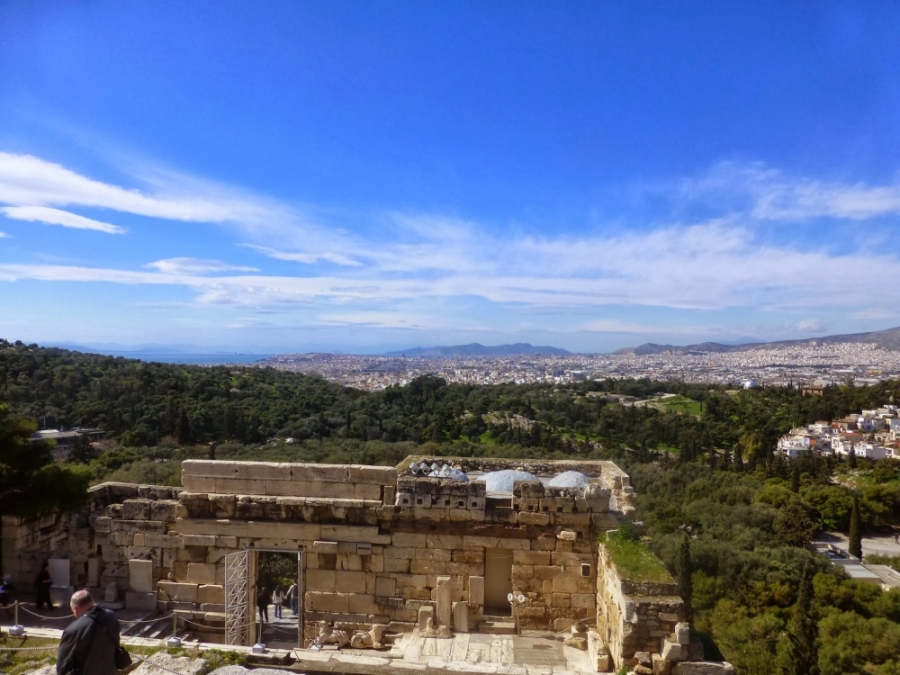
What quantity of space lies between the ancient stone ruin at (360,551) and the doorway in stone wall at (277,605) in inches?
6.4

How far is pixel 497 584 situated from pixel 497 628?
28.1 inches

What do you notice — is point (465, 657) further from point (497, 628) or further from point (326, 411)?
point (326, 411)

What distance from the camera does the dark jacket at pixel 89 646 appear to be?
461 cm

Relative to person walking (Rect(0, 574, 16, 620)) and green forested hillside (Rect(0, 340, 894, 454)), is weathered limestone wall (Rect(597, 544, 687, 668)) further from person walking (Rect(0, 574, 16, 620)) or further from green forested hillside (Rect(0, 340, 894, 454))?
green forested hillside (Rect(0, 340, 894, 454))

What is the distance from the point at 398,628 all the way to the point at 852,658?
18.7 metres

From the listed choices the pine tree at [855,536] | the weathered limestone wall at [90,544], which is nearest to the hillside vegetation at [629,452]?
the weathered limestone wall at [90,544]

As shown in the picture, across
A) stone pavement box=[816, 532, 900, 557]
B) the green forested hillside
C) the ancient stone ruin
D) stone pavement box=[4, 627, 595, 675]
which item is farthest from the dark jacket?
stone pavement box=[816, 532, 900, 557]

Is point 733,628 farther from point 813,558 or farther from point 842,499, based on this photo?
point 842,499

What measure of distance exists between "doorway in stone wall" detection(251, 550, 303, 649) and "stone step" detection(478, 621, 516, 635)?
2.85m

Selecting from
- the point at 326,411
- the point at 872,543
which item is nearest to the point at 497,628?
the point at 872,543

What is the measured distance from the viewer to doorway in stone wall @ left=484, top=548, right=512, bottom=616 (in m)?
9.25

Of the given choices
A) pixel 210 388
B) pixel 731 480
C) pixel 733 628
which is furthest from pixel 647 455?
pixel 210 388

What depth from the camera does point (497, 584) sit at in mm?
9375

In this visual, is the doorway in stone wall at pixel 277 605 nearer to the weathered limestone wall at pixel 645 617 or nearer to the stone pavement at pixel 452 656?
the stone pavement at pixel 452 656
